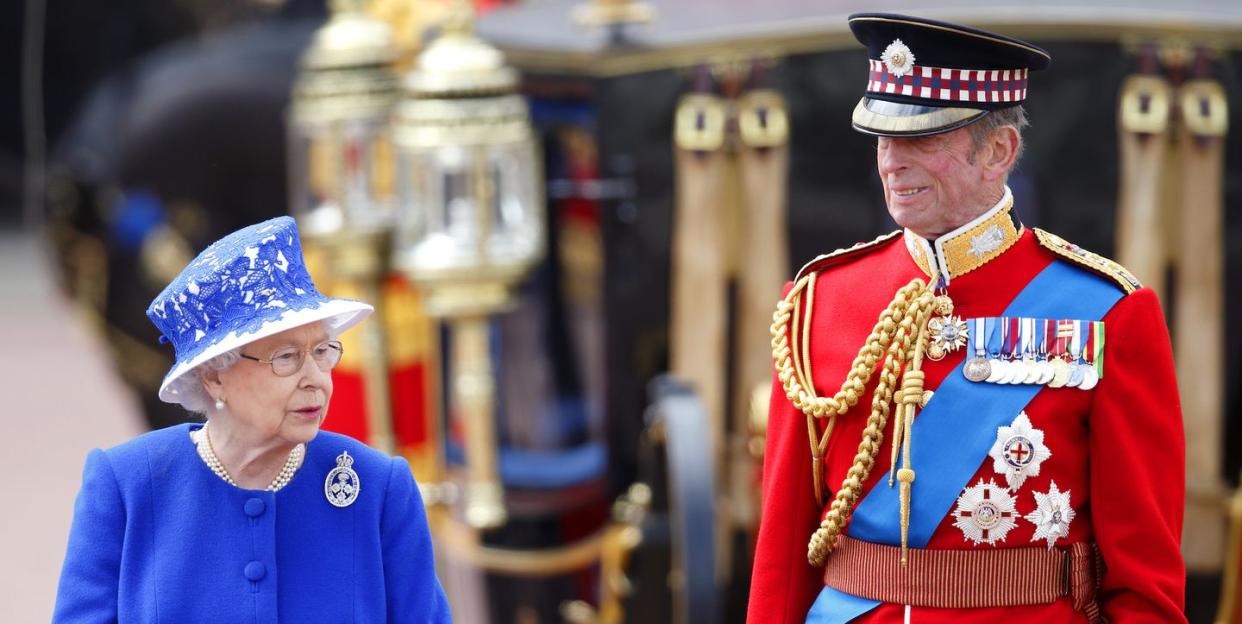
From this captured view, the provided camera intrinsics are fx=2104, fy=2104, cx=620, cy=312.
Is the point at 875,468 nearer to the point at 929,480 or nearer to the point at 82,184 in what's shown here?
the point at 929,480

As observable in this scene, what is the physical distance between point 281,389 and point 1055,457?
0.97 meters

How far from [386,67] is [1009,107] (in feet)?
11.1

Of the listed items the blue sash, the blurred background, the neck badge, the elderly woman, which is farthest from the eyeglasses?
the blurred background

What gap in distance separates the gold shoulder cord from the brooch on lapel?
596 millimetres

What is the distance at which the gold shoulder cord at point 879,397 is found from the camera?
2713mm

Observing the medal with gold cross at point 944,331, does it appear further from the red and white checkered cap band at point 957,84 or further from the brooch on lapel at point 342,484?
the brooch on lapel at point 342,484

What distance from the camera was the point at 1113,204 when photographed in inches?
171

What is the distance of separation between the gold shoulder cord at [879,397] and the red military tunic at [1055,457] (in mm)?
21

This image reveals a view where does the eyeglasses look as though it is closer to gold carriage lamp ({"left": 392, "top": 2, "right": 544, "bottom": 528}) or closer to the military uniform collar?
the military uniform collar

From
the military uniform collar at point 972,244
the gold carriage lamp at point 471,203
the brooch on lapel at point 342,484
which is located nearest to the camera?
the brooch on lapel at point 342,484

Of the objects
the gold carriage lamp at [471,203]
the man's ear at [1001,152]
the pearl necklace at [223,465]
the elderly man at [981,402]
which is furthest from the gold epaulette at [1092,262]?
the gold carriage lamp at [471,203]

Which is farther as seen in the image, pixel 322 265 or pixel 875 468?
pixel 322 265

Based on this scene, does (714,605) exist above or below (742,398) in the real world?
below

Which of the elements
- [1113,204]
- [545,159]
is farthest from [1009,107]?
[545,159]
